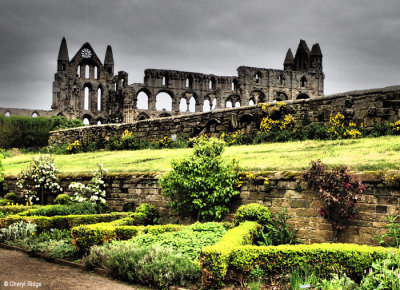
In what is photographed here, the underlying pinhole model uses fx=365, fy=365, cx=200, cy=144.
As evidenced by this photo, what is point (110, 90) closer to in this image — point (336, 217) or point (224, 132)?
point (224, 132)

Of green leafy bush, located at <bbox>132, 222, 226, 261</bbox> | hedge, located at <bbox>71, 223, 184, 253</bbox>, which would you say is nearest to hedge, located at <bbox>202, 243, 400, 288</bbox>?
green leafy bush, located at <bbox>132, 222, 226, 261</bbox>

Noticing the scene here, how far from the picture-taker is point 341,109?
40.2 ft

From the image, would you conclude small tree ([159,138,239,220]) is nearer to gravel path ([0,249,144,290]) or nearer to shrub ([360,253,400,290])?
gravel path ([0,249,144,290])

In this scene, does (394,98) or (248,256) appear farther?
(394,98)

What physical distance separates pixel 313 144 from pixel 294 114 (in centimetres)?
233

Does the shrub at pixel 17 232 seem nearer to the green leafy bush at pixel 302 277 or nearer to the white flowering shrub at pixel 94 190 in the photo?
the white flowering shrub at pixel 94 190

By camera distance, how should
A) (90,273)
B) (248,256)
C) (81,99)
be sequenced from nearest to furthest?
(248,256) → (90,273) → (81,99)

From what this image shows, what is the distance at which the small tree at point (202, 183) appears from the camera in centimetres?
755

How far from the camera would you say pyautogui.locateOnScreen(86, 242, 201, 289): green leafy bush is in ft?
16.4

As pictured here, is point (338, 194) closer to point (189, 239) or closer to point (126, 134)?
point (189, 239)

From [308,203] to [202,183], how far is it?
2181 mm

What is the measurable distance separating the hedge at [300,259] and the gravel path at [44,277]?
145cm

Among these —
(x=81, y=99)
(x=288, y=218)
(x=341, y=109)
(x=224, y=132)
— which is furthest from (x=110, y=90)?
(x=288, y=218)

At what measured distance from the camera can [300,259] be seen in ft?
15.9
